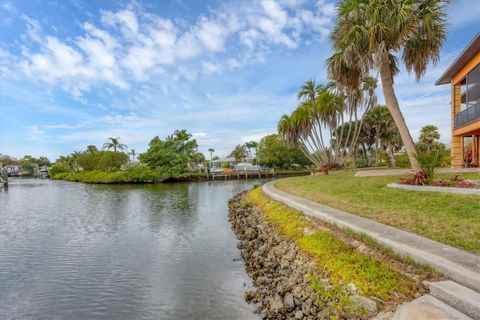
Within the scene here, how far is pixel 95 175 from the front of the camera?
55.2 m

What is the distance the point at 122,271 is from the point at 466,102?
18885 millimetres

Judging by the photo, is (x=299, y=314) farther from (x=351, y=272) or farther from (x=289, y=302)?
(x=351, y=272)

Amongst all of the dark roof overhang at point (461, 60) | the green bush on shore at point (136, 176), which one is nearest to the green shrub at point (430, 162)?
the dark roof overhang at point (461, 60)

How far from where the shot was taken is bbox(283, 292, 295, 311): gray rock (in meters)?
5.40

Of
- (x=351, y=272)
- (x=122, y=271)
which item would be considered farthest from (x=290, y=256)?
(x=122, y=271)

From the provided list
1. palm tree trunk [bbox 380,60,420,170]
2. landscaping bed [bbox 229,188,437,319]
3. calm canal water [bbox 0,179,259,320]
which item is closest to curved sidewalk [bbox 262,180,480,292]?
landscaping bed [bbox 229,188,437,319]

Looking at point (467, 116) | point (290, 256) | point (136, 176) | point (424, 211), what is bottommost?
point (290, 256)

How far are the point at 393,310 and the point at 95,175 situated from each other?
58.3 m

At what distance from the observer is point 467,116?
631 inches

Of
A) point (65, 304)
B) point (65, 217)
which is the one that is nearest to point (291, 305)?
point (65, 304)

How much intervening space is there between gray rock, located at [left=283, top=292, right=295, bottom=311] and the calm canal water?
64 cm

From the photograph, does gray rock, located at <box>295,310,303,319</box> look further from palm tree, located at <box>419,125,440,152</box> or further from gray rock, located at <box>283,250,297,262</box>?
palm tree, located at <box>419,125,440,152</box>

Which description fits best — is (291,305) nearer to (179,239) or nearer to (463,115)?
(179,239)

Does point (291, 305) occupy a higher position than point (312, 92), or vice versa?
point (312, 92)
